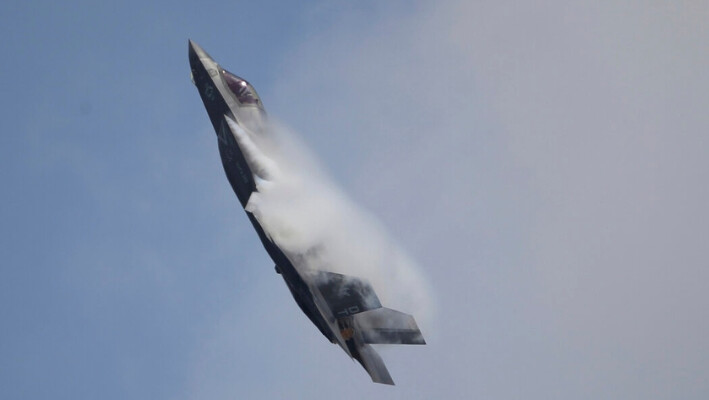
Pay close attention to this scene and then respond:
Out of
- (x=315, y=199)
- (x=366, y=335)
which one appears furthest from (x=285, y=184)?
(x=366, y=335)

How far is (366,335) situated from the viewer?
124 feet

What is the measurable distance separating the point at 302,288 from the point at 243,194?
5613 mm

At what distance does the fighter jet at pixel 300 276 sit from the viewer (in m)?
34.5

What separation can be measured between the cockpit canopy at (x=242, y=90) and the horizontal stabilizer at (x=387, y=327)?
40.7 feet

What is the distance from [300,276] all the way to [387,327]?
190 inches

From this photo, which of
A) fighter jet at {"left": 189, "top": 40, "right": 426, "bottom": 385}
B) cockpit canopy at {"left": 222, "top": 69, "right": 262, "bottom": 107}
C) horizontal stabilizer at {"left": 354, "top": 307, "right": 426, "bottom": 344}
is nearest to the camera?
fighter jet at {"left": 189, "top": 40, "right": 426, "bottom": 385}

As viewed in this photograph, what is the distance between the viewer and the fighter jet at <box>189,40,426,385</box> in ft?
113

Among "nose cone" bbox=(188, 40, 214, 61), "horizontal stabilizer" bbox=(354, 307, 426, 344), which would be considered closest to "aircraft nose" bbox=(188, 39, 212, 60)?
"nose cone" bbox=(188, 40, 214, 61)

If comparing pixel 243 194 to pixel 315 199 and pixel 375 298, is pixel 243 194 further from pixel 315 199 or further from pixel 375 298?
pixel 375 298

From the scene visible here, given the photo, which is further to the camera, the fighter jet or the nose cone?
the nose cone

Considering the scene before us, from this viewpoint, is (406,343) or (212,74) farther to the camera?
(212,74)

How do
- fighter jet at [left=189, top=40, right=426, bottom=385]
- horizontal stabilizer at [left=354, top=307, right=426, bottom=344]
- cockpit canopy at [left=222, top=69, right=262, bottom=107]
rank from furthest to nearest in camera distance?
cockpit canopy at [left=222, top=69, right=262, bottom=107]
horizontal stabilizer at [left=354, top=307, right=426, bottom=344]
fighter jet at [left=189, top=40, right=426, bottom=385]

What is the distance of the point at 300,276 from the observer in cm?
3641

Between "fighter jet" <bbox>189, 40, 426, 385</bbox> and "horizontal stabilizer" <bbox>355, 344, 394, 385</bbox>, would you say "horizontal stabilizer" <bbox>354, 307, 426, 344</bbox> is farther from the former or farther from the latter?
"horizontal stabilizer" <bbox>355, 344, 394, 385</bbox>
